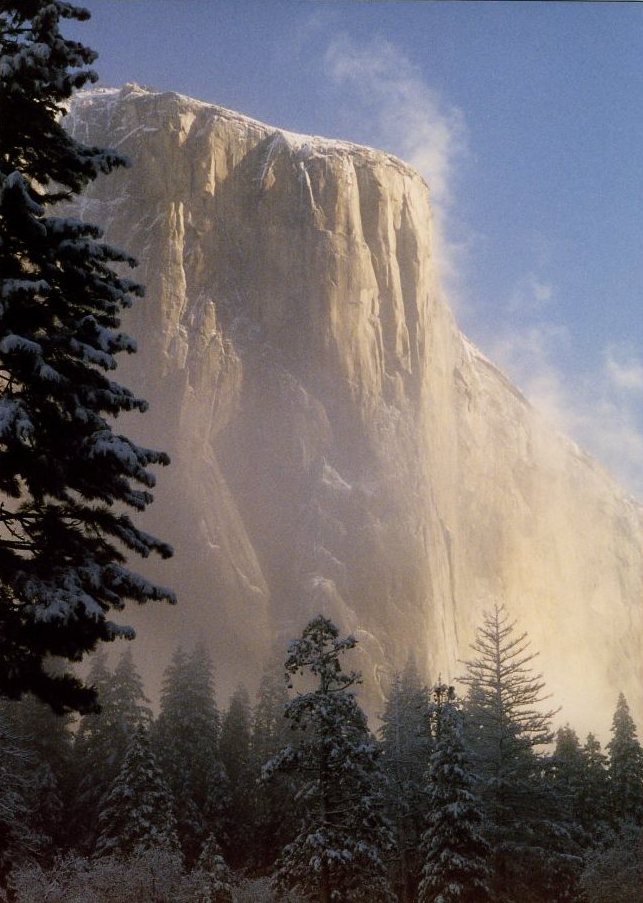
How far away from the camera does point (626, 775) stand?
3912 centimetres

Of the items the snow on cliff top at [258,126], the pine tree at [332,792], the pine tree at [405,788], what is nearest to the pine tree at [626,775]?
the pine tree at [405,788]

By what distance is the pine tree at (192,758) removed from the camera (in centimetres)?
3619

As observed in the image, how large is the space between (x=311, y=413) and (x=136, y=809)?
6703 centimetres

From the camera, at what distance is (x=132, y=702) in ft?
128

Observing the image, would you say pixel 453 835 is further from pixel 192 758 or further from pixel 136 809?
pixel 192 758

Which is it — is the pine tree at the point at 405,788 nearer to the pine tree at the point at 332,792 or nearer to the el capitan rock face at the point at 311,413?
the pine tree at the point at 332,792

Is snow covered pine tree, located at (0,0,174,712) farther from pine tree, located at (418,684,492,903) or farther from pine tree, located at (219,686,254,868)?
pine tree, located at (219,686,254,868)

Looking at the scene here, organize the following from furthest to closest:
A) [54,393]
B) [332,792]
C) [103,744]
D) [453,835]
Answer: [103,744] < [453,835] < [332,792] < [54,393]

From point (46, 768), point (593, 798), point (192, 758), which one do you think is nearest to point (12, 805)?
point (46, 768)

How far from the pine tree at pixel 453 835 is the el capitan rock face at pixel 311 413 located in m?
58.5

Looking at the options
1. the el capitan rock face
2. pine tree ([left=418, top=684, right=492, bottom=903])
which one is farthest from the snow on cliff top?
pine tree ([left=418, top=684, right=492, bottom=903])

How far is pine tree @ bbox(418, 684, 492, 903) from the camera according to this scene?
21.2 m

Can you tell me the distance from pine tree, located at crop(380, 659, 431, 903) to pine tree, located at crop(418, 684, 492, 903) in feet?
6.05

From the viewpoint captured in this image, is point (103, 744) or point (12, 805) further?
point (103, 744)
